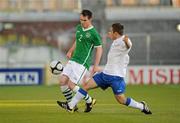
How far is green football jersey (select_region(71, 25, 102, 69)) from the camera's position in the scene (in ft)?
47.3

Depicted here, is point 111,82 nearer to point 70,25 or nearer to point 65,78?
point 65,78

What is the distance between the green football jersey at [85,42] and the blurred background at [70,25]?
19488 millimetres

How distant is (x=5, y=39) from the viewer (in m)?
40.7

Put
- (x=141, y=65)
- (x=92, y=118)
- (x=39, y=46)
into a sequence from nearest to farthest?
(x=92, y=118) < (x=141, y=65) < (x=39, y=46)

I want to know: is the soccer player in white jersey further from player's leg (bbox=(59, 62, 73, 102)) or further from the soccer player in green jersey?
player's leg (bbox=(59, 62, 73, 102))

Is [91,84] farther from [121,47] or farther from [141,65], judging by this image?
[141,65]

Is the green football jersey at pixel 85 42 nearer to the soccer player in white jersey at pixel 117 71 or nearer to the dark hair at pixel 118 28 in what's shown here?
the soccer player in white jersey at pixel 117 71

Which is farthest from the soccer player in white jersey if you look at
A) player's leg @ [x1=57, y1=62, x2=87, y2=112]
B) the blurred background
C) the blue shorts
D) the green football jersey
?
the blurred background

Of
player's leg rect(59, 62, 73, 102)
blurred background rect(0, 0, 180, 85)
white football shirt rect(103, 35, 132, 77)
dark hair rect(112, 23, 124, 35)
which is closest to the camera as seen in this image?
dark hair rect(112, 23, 124, 35)

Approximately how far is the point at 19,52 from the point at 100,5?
885cm

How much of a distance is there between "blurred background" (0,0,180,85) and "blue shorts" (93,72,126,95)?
20.0 meters

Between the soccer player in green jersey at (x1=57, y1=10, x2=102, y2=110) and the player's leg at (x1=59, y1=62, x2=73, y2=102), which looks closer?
the soccer player in green jersey at (x1=57, y1=10, x2=102, y2=110)

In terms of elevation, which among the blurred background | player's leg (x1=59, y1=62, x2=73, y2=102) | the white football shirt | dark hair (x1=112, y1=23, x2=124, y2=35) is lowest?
the blurred background

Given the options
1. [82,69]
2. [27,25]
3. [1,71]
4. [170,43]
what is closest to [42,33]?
[27,25]
